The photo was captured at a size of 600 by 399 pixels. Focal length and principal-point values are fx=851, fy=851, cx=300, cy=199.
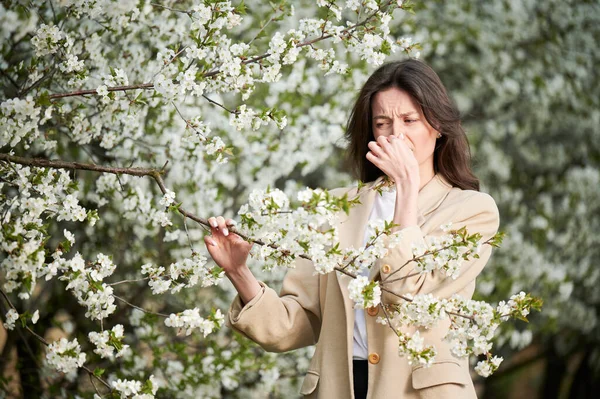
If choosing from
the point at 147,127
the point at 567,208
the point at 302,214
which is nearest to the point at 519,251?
the point at 567,208

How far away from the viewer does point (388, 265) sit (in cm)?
228

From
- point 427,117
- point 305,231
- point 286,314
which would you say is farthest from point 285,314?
point 427,117

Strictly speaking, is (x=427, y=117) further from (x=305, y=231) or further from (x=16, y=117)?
(x=16, y=117)

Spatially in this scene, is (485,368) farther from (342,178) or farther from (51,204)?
(342,178)

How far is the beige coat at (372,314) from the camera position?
91.3 inches

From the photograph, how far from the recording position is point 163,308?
16.3 ft

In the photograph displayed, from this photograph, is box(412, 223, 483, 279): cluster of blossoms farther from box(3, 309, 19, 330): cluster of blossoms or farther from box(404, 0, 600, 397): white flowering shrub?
box(404, 0, 600, 397): white flowering shrub

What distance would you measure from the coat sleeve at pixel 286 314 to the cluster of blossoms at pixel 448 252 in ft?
1.38

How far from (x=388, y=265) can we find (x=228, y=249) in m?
0.46

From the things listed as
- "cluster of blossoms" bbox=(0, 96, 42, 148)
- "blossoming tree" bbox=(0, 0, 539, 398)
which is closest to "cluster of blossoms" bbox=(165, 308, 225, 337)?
"blossoming tree" bbox=(0, 0, 539, 398)

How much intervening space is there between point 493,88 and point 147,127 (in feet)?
12.5

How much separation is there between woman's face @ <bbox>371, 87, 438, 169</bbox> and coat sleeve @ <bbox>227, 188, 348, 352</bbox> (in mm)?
275

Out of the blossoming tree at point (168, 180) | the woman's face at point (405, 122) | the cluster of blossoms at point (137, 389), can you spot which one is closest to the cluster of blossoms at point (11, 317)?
the blossoming tree at point (168, 180)

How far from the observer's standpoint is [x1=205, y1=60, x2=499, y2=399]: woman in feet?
7.62
